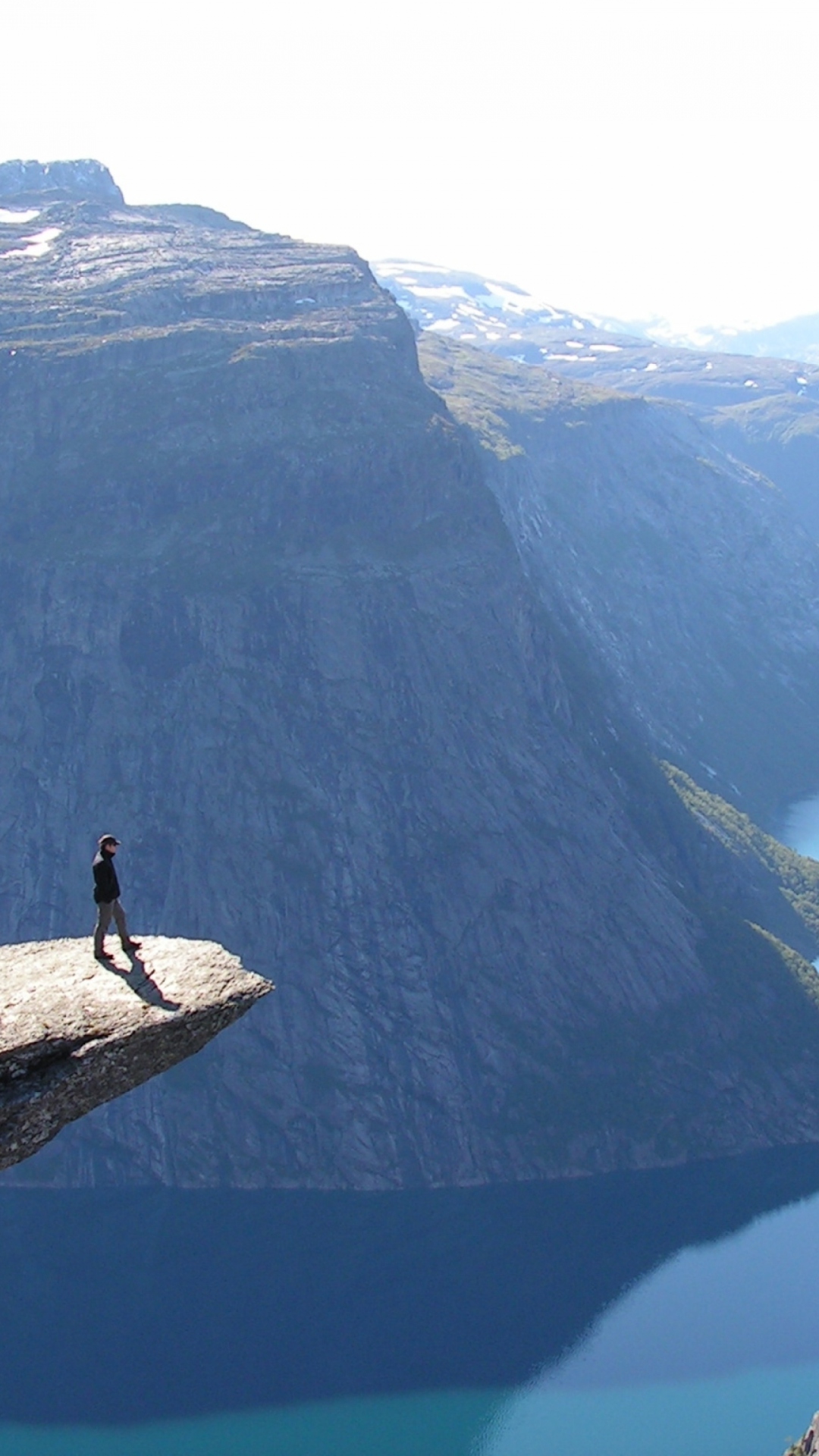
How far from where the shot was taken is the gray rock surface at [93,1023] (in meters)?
23.2

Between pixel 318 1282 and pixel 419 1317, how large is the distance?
38.0 feet

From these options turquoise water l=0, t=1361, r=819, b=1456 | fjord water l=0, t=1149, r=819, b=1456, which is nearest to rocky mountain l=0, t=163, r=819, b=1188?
fjord water l=0, t=1149, r=819, b=1456

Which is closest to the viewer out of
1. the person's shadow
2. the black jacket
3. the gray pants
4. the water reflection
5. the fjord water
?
the person's shadow

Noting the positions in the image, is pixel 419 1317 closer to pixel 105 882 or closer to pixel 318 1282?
pixel 318 1282

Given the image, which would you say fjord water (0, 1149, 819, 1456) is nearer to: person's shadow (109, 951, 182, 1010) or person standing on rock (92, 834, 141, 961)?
person standing on rock (92, 834, 141, 961)

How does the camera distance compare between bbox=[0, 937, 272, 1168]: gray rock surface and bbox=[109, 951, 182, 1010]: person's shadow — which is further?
bbox=[109, 951, 182, 1010]: person's shadow

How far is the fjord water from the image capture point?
4427 inches

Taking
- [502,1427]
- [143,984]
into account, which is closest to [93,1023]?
[143,984]

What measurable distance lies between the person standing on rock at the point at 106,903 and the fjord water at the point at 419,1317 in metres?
97.3

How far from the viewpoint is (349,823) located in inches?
6427

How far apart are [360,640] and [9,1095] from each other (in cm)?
15072

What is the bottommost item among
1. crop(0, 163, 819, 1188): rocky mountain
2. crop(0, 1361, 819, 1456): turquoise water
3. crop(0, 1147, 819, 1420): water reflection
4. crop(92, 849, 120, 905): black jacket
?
crop(0, 1361, 819, 1456): turquoise water

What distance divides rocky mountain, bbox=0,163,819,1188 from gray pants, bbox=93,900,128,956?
125992 mm

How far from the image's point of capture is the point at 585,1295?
131 meters
